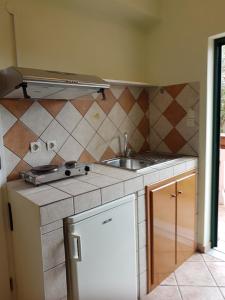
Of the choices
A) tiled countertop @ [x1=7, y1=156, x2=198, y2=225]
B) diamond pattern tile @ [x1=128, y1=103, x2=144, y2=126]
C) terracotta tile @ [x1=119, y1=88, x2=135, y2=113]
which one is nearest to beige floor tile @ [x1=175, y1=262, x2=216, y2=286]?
tiled countertop @ [x1=7, y1=156, x2=198, y2=225]

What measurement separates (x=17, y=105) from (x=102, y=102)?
75 centimetres

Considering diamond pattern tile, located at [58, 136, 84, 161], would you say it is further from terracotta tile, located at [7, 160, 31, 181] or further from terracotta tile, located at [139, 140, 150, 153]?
terracotta tile, located at [139, 140, 150, 153]

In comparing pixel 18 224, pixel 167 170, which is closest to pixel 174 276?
pixel 167 170

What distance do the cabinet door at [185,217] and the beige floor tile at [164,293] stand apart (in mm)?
262

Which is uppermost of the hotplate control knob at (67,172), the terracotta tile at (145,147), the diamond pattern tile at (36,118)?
the diamond pattern tile at (36,118)

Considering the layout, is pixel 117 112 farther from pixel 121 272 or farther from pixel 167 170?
pixel 121 272

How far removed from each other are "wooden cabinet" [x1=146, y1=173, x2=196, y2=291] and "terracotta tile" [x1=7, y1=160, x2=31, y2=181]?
Result: 0.86m

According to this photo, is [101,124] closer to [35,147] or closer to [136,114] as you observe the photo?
[136,114]

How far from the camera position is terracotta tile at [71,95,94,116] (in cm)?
194

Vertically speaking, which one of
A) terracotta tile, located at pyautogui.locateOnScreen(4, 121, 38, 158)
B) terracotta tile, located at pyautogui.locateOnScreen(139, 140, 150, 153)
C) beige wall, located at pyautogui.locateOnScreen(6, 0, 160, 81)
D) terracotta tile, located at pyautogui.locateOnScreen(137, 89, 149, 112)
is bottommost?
terracotta tile, located at pyautogui.locateOnScreen(139, 140, 150, 153)

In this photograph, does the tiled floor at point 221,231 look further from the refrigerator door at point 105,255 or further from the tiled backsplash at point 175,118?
the refrigerator door at point 105,255

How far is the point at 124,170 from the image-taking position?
1.75 m

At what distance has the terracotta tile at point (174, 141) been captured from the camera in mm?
2291

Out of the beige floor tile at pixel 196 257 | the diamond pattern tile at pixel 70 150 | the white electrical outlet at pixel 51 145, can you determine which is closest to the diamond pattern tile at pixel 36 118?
A: the white electrical outlet at pixel 51 145
